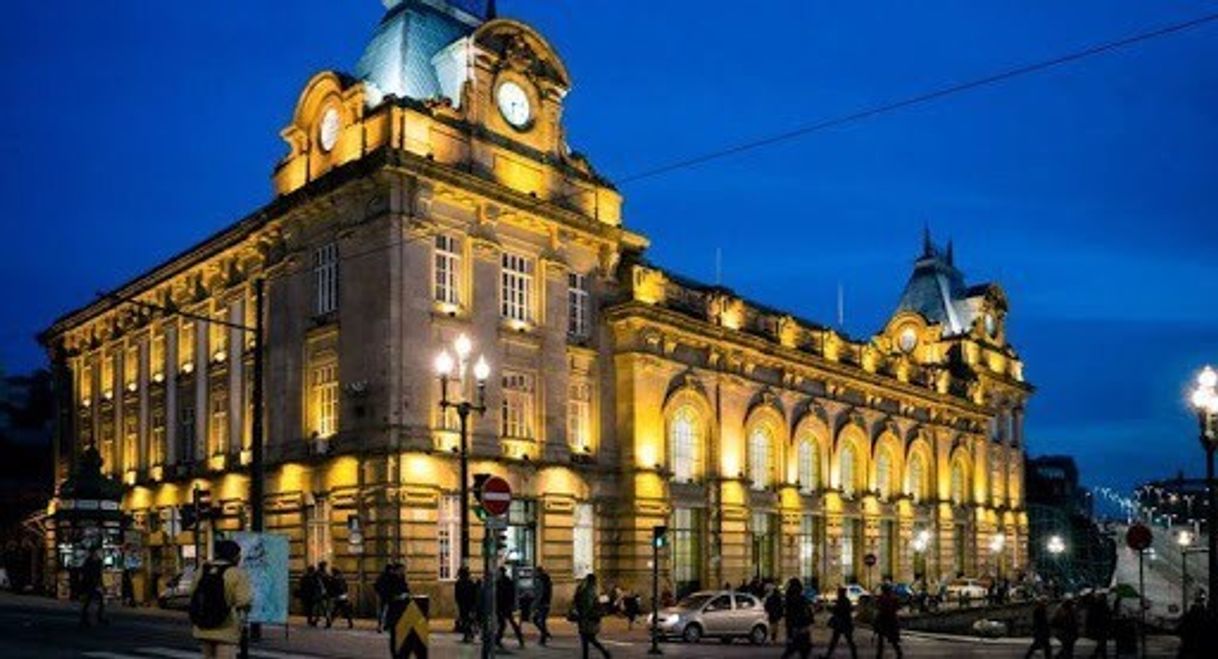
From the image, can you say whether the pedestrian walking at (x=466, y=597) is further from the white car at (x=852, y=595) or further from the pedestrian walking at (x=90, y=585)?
the white car at (x=852, y=595)


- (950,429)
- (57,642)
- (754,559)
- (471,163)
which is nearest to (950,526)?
(950,429)

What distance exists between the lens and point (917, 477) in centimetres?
7438

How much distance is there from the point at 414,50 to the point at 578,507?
1678 centimetres

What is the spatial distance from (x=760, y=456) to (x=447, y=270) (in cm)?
2075

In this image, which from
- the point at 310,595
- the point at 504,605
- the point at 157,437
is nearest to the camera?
the point at 504,605

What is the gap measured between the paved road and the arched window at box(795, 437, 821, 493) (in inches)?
855

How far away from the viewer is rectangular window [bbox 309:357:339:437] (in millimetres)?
43856

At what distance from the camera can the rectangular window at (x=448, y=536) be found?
4159 centimetres

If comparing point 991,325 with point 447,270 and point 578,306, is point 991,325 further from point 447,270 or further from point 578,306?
point 447,270

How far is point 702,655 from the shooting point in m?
28.9

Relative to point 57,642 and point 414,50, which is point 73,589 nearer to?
point 414,50

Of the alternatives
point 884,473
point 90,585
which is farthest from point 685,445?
point 90,585

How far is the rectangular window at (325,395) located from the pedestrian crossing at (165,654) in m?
20.0

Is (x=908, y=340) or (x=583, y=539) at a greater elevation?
(x=908, y=340)
